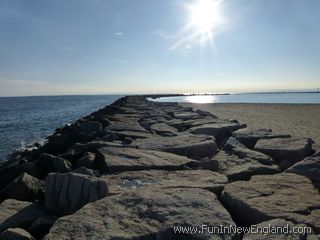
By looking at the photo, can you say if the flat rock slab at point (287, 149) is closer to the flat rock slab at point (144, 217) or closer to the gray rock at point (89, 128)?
the flat rock slab at point (144, 217)

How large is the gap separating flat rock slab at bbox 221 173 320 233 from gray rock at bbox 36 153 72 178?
227 cm

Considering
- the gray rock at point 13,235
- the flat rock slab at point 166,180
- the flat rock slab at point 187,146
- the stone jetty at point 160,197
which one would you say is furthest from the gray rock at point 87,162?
the gray rock at point 13,235

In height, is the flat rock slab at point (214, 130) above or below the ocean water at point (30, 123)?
above

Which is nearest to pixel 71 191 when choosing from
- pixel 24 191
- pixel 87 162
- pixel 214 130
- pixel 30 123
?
pixel 24 191

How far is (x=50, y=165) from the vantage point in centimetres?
456

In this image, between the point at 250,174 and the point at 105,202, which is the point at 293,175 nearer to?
the point at 250,174

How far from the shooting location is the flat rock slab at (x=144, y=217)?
2232mm

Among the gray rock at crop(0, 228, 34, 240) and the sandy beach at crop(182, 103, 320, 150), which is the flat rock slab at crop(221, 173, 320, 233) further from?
the sandy beach at crop(182, 103, 320, 150)

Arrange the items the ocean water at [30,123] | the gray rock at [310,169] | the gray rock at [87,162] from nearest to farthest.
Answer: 1. the gray rock at [310,169]
2. the gray rock at [87,162]
3. the ocean water at [30,123]

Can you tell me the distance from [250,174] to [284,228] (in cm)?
146

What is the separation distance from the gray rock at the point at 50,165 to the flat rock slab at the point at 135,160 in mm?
505

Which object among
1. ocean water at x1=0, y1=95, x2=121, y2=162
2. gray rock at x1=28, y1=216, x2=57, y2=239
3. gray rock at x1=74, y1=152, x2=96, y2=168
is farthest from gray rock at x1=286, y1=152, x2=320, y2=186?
ocean water at x1=0, y1=95, x2=121, y2=162

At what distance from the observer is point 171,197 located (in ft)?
9.11

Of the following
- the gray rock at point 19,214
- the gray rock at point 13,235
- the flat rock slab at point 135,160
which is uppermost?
the flat rock slab at point 135,160
